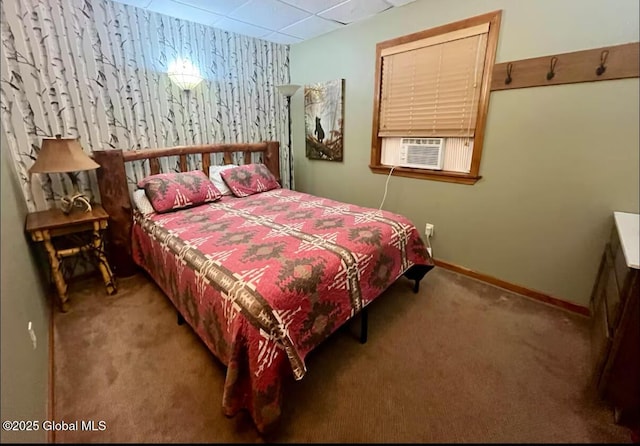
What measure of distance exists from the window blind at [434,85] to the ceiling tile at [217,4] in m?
1.37

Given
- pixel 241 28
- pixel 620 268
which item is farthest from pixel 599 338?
pixel 241 28

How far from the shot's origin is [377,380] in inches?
59.8

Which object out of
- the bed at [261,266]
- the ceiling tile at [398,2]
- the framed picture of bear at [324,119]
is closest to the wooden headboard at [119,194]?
the bed at [261,266]

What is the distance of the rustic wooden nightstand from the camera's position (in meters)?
1.96

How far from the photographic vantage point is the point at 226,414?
1.25 m

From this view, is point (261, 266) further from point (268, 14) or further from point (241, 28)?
point (241, 28)

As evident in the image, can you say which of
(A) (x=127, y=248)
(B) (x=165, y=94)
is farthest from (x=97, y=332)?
(B) (x=165, y=94)

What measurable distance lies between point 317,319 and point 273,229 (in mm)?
738

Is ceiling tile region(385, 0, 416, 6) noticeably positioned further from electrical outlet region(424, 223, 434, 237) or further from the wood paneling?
the wood paneling

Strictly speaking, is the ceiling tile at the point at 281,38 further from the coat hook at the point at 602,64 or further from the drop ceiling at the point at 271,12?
the coat hook at the point at 602,64

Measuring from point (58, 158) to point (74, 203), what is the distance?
42cm

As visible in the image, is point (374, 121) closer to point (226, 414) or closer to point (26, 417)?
point (226, 414)

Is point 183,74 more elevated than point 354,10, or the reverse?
point 354,10

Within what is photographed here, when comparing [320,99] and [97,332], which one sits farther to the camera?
[320,99]
